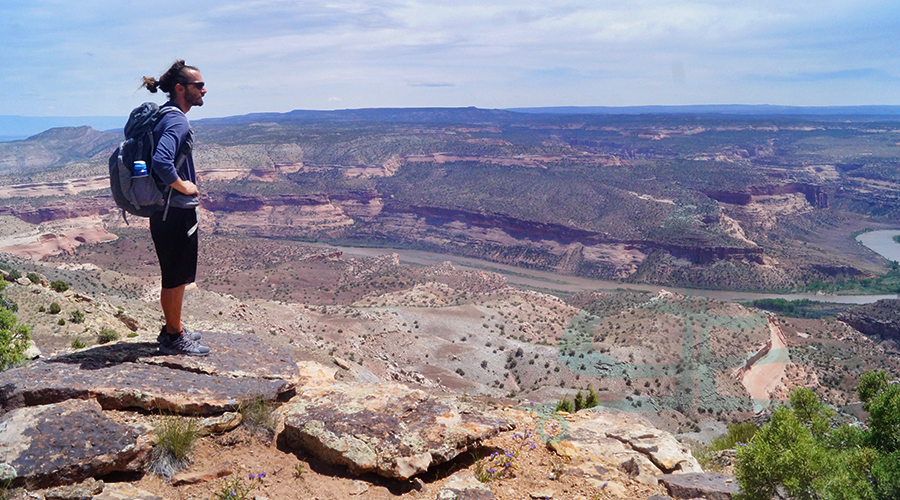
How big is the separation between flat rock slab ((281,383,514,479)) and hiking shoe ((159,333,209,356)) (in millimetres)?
1198

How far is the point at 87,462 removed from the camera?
3.92 meters

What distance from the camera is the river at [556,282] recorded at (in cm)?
4994

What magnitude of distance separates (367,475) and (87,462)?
6.71ft

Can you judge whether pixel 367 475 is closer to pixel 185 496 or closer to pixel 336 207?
pixel 185 496

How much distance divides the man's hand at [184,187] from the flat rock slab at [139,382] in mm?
1754

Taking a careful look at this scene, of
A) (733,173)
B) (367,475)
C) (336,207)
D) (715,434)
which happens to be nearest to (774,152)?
(733,173)

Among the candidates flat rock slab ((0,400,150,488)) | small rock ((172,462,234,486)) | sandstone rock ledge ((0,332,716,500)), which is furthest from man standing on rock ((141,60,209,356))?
small rock ((172,462,234,486))

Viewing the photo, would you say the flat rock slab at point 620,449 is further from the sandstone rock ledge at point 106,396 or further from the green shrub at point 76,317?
the green shrub at point 76,317

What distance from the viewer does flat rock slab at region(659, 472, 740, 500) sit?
16.1ft

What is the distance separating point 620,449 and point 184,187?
510 centimetres

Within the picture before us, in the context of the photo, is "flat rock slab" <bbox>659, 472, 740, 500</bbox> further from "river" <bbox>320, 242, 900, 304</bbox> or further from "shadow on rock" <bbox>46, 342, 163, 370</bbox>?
"river" <bbox>320, 242, 900, 304</bbox>

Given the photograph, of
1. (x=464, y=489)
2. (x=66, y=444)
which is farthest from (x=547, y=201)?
(x=66, y=444)

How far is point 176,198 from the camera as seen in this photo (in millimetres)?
5227

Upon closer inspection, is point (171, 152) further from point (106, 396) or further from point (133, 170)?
point (106, 396)
